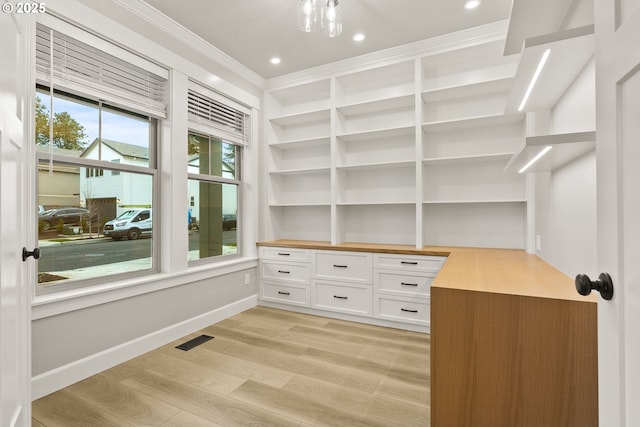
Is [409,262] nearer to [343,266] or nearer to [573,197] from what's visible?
[343,266]

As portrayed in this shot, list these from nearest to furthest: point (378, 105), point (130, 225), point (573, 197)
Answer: point (573, 197)
point (130, 225)
point (378, 105)

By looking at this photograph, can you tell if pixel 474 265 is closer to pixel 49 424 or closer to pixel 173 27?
pixel 49 424

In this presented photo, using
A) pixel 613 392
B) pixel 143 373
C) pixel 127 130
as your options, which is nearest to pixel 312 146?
pixel 127 130

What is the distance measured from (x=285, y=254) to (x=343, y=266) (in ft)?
2.38

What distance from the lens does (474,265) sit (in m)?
2.06

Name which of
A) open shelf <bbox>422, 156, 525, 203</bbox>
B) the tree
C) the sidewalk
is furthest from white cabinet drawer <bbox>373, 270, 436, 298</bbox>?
the tree

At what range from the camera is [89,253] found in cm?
235

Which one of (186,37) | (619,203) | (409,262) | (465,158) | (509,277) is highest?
(186,37)

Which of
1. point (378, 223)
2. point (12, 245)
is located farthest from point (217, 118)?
point (12, 245)

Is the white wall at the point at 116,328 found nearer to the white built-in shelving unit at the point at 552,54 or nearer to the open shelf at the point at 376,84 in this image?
the open shelf at the point at 376,84

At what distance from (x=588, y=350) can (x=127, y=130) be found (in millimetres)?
3147

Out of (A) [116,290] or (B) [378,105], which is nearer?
(A) [116,290]

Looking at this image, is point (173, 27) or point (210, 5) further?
point (173, 27)

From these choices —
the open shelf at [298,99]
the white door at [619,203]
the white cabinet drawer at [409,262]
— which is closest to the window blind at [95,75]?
the open shelf at [298,99]
